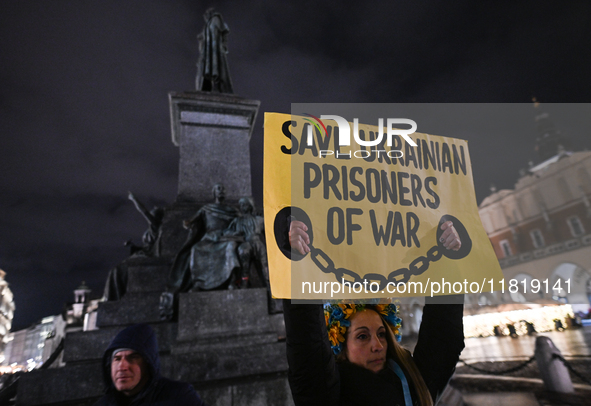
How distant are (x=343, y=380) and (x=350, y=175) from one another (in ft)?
3.58

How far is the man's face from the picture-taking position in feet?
7.79

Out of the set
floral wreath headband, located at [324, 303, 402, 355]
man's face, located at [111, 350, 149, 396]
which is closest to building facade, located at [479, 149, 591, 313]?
floral wreath headband, located at [324, 303, 402, 355]

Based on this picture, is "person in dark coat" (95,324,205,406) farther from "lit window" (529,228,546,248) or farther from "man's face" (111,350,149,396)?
"lit window" (529,228,546,248)

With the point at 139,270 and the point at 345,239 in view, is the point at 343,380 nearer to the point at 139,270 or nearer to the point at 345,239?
the point at 345,239

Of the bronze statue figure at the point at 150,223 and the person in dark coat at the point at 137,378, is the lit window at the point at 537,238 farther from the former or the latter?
the person in dark coat at the point at 137,378

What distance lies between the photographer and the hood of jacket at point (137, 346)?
8.03 feet

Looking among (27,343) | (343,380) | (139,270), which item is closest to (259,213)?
(139,270)

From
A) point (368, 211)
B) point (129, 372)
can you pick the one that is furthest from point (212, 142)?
point (368, 211)

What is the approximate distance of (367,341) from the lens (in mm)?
1608

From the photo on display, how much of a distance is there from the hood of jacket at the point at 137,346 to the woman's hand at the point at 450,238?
7.46ft

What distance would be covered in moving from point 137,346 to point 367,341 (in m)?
1.80

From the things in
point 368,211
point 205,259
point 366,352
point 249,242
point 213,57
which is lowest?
point 366,352

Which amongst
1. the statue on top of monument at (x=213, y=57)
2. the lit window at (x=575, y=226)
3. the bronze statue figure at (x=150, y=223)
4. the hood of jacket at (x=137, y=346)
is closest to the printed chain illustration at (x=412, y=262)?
the hood of jacket at (x=137, y=346)

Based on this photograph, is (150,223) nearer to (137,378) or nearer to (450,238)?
(137,378)
